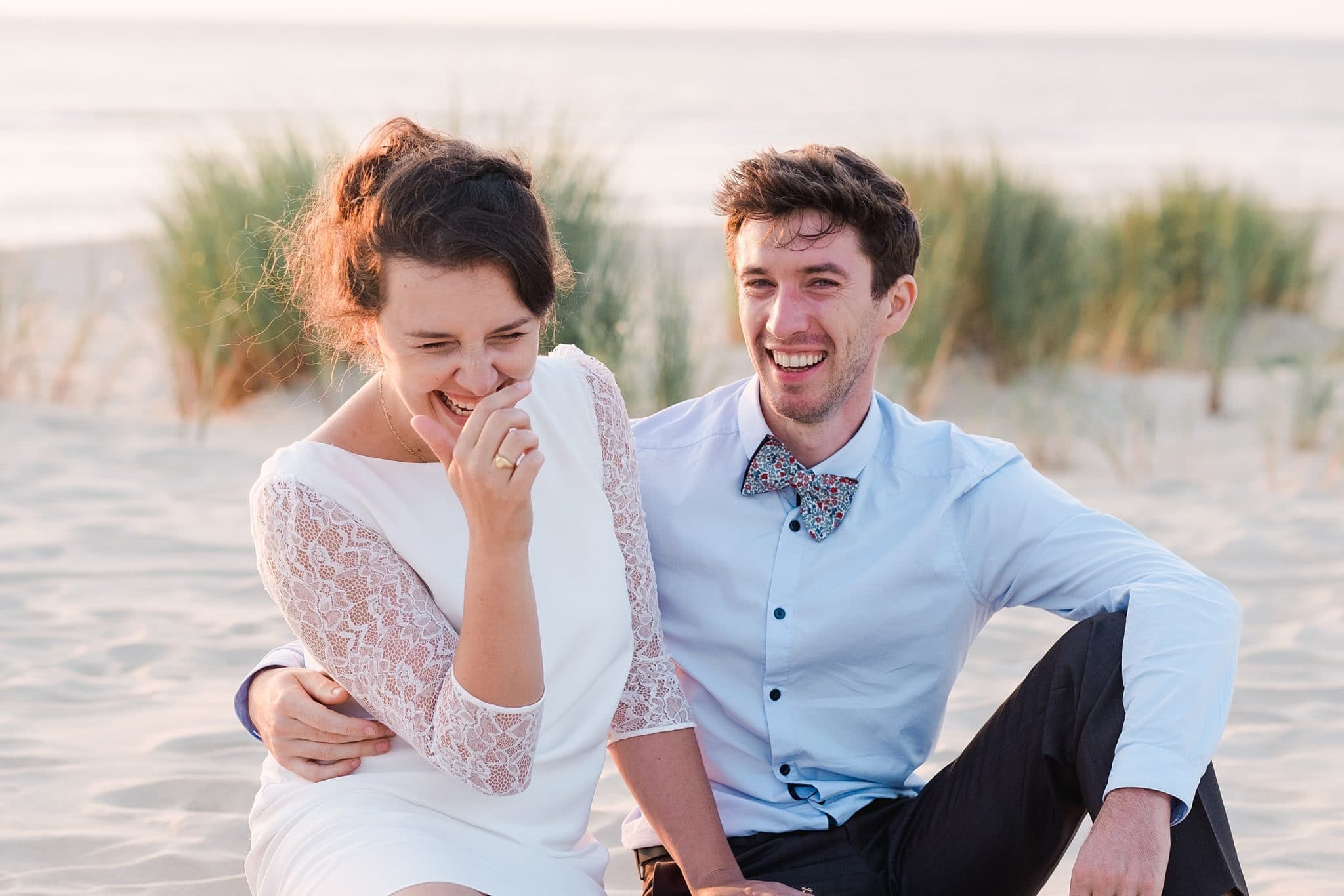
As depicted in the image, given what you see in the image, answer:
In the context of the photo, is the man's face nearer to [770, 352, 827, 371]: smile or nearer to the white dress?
[770, 352, 827, 371]: smile

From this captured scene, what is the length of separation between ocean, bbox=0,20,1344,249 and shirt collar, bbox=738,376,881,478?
1.75 meters

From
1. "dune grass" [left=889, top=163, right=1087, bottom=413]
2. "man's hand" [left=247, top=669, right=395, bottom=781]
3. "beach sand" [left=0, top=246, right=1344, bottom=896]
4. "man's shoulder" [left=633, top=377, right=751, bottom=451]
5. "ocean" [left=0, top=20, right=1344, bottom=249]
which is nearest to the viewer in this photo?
"man's hand" [left=247, top=669, right=395, bottom=781]

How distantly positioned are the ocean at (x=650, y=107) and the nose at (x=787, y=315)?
1.76m

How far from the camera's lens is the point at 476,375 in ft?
6.43

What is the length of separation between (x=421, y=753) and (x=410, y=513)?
362 mm

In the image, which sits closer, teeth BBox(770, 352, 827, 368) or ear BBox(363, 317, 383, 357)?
ear BBox(363, 317, 383, 357)

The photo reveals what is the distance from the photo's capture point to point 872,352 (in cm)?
255

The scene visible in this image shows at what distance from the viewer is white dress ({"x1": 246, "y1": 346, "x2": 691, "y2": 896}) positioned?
6.44ft

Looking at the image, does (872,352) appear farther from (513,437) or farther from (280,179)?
(280,179)

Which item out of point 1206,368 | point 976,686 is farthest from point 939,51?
point 976,686

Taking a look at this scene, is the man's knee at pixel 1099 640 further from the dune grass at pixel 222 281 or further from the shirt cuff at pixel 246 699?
the dune grass at pixel 222 281

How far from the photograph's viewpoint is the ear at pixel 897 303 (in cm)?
261

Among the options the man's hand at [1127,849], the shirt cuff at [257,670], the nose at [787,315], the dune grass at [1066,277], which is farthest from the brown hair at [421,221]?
the dune grass at [1066,277]

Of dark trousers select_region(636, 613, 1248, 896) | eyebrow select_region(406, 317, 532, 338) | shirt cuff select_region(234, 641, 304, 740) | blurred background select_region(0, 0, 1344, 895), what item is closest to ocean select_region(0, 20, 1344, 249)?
blurred background select_region(0, 0, 1344, 895)
